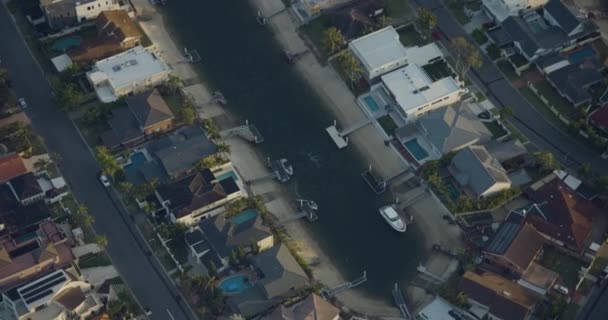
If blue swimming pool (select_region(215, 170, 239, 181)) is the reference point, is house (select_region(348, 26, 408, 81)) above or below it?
above

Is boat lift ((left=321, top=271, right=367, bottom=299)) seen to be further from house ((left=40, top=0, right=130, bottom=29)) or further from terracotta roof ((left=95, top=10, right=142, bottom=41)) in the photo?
house ((left=40, top=0, right=130, bottom=29))


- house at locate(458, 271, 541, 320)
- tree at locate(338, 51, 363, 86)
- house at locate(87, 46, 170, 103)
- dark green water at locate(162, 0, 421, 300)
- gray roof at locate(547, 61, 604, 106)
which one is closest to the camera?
house at locate(458, 271, 541, 320)

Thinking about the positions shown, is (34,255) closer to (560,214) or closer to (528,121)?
(560,214)

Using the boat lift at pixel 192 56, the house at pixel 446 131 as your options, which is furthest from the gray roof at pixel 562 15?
the boat lift at pixel 192 56

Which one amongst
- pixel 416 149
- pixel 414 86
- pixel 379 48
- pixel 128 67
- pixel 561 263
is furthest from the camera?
pixel 379 48

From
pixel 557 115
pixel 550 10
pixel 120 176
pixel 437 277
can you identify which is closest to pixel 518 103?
pixel 557 115

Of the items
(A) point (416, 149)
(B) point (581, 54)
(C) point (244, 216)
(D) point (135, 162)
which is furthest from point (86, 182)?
(B) point (581, 54)

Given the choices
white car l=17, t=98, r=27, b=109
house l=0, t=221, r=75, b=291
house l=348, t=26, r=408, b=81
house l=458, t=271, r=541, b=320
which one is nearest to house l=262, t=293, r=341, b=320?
house l=458, t=271, r=541, b=320
